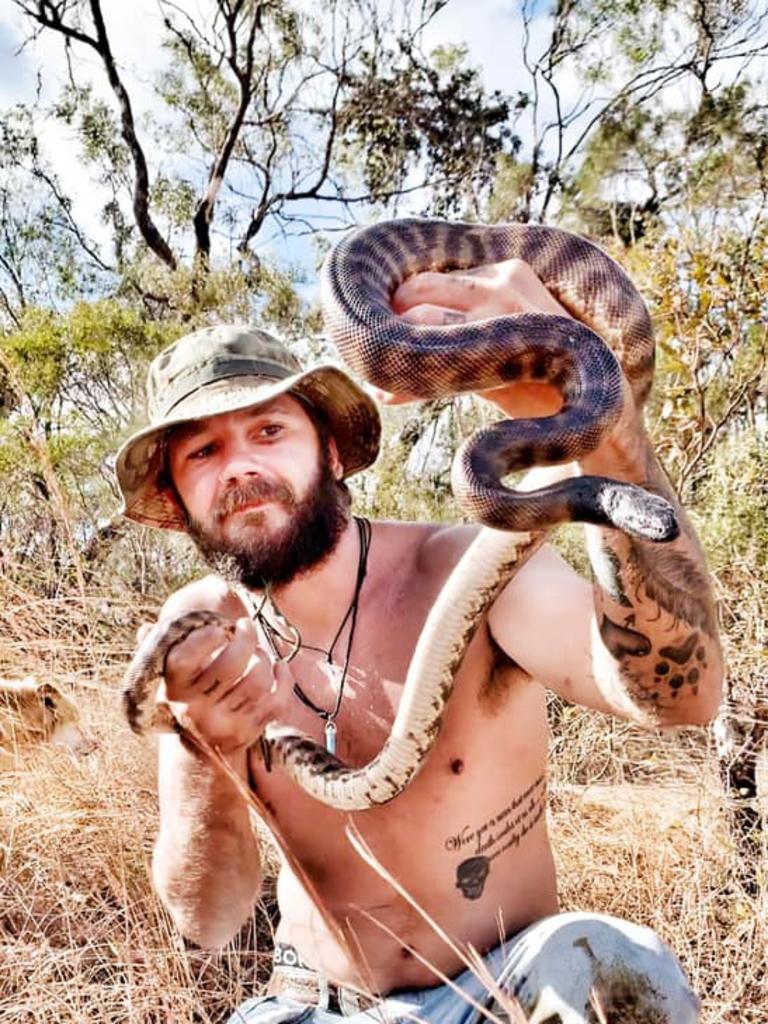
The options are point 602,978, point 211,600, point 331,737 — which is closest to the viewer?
point 602,978

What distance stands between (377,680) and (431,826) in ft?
1.40

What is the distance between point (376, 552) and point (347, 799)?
0.78 metres

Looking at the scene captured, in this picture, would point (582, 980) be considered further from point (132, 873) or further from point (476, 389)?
point (132, 873)

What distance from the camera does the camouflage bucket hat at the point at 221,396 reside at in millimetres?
2779

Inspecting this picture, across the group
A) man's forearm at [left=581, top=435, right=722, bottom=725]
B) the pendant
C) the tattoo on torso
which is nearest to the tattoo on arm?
man's forearm at [left=581, top=435, right=722, bottom=725]

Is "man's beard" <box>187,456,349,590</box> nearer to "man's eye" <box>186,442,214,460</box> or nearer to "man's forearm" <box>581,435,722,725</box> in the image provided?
"man's eye" <box>186,442,214,460</box>

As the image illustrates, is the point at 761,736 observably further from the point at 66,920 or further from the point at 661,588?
the point at 66,920

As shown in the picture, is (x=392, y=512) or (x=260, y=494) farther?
(x=392, y=512)

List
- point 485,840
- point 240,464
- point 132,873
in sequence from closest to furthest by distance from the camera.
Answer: point 485,840, point 240,464, point 132,873

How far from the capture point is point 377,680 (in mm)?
2691

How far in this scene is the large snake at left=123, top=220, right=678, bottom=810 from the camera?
1.98 meters

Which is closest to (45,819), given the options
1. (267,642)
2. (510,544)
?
(267,642)

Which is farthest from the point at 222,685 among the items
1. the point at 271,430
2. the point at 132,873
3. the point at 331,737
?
the point at 132,873

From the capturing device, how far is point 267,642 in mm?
2893
